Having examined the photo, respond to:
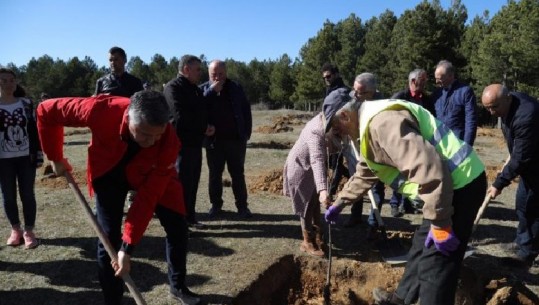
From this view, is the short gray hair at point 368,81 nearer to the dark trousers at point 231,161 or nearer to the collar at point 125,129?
the dark trousers at point 231,161

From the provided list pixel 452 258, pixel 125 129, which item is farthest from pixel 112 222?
pixel 452 258

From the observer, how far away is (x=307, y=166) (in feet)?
14.6

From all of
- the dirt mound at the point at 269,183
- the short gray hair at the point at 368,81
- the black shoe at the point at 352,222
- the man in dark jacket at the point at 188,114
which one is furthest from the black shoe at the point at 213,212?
the short gray hair at the point at 368,81

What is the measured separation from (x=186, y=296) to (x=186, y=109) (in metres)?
2.25

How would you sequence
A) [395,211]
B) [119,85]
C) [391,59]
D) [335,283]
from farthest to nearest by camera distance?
1. [391,59]
2. [395,211]
3. [119,85]
4. [335,283]

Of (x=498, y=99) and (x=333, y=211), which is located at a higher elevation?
(x=498, y=99)

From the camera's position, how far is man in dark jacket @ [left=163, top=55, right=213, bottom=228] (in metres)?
5.07

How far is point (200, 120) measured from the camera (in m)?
5.26

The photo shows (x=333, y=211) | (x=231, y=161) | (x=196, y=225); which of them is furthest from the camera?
(x=231, y=161)

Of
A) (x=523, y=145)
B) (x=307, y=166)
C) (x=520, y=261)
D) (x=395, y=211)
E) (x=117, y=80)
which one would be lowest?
(x=520, y=261)

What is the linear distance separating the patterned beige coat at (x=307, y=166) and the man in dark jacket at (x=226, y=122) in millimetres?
1504

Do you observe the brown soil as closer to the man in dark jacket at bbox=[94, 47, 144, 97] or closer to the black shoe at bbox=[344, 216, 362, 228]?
the black shoe at bbox=[344, 216, 362, 228]

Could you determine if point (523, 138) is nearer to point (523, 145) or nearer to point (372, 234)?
point (523, 145)

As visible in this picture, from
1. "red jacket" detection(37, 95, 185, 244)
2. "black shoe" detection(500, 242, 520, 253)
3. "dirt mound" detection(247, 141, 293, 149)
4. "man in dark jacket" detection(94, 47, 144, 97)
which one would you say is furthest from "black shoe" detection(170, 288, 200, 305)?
"dirt mound" detection(247, 141, 293, 149)
